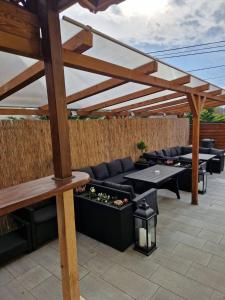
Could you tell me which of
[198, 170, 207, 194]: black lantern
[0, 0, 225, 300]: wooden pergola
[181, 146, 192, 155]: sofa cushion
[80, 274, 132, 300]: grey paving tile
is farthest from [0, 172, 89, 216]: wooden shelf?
[181, 146, 192, 155]: sofa cushion

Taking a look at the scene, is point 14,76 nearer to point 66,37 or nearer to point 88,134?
point 66,37

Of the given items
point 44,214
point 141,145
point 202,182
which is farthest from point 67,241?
point 141,145

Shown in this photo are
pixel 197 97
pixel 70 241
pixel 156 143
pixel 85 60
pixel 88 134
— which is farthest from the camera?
pixel 156 143

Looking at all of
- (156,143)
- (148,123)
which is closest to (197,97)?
(148,123)

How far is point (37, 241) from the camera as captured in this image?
11.4ft

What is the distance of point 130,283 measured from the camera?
261 cm

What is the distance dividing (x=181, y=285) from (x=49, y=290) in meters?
1.64

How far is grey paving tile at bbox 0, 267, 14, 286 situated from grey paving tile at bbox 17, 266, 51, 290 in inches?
5.1

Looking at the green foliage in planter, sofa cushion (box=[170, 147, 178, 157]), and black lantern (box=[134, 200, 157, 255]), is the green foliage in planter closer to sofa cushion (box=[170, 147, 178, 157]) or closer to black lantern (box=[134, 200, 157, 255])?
sofa cushion (box=[170, 147, 178, 157])

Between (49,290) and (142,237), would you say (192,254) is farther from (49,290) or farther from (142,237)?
(49,290)

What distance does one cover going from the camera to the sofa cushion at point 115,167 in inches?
236

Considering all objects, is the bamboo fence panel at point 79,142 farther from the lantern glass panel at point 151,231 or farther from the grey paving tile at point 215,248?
the grey paving tile at point 215,248

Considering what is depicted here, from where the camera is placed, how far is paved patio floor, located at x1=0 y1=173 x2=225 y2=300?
247 cm

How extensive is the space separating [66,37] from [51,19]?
721mm
